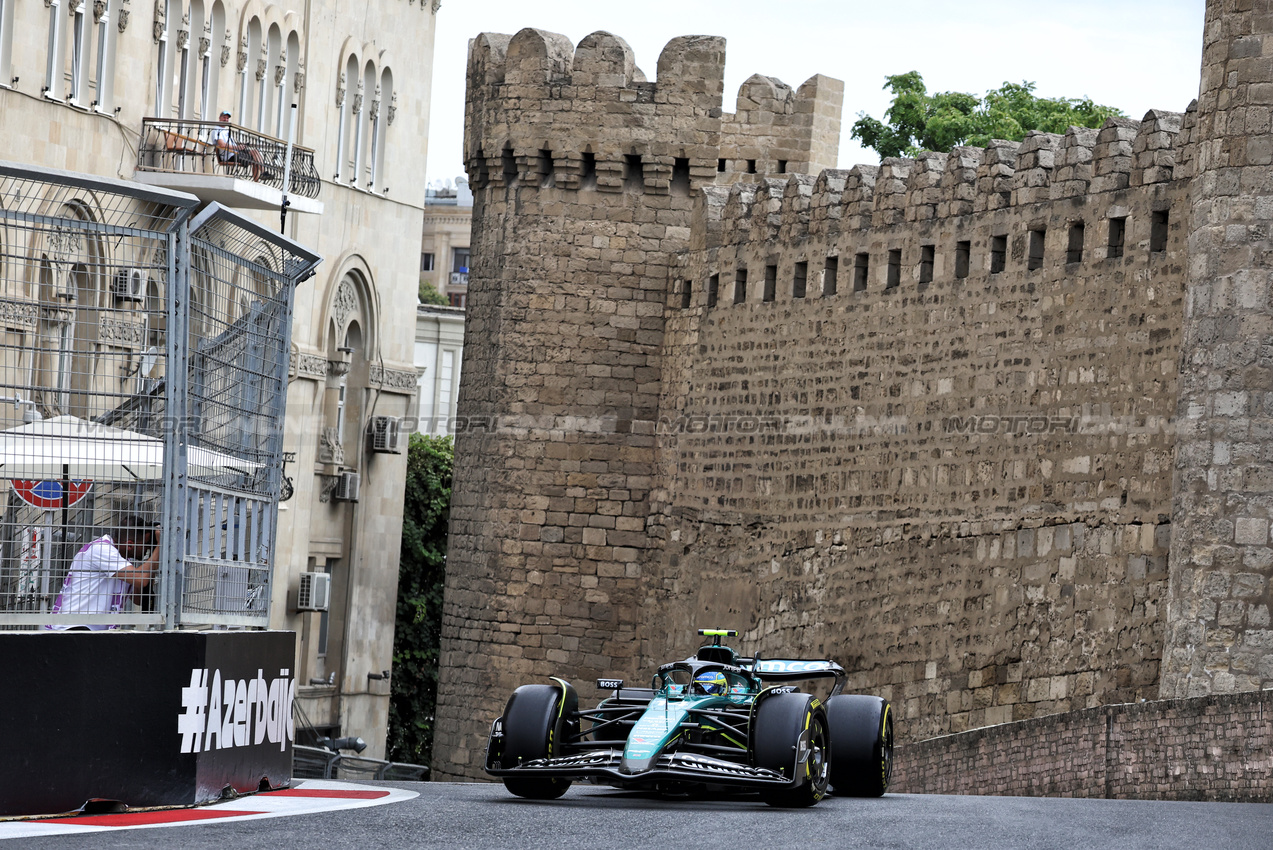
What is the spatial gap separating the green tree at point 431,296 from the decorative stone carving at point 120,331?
5361 centimetres

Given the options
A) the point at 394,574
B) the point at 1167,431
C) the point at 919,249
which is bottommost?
the point at 394,574

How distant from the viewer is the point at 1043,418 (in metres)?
16.3

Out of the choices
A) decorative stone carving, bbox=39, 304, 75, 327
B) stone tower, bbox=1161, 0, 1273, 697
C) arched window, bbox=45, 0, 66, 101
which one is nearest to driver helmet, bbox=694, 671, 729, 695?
decorative stone carving, bbox=39, 304, 75, 327

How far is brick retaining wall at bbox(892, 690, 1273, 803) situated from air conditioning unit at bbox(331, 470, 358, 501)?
15.5 meters

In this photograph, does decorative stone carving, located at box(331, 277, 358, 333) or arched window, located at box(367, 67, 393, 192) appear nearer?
decorative stone carving, located at box(331, 277, 358, 333)

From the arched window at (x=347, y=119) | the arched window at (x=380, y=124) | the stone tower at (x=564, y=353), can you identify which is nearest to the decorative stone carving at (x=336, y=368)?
the arched window at (x=347, y=119)

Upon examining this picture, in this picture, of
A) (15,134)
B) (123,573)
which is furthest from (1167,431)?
(15,134)

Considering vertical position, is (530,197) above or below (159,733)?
above

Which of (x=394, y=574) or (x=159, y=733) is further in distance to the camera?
(x=394, y=574)

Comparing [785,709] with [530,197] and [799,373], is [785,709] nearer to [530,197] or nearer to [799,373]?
[799,373]

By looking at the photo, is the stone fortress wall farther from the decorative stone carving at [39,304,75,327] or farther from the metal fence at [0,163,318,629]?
the decorative stone carving at [39,304,75,327]

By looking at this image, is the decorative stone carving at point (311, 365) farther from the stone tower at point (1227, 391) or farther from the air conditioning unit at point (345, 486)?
the stone tower at point (1227, 391)

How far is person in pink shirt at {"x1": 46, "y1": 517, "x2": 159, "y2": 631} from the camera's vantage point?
8703 mm

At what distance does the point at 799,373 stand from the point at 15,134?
7.75 metres
